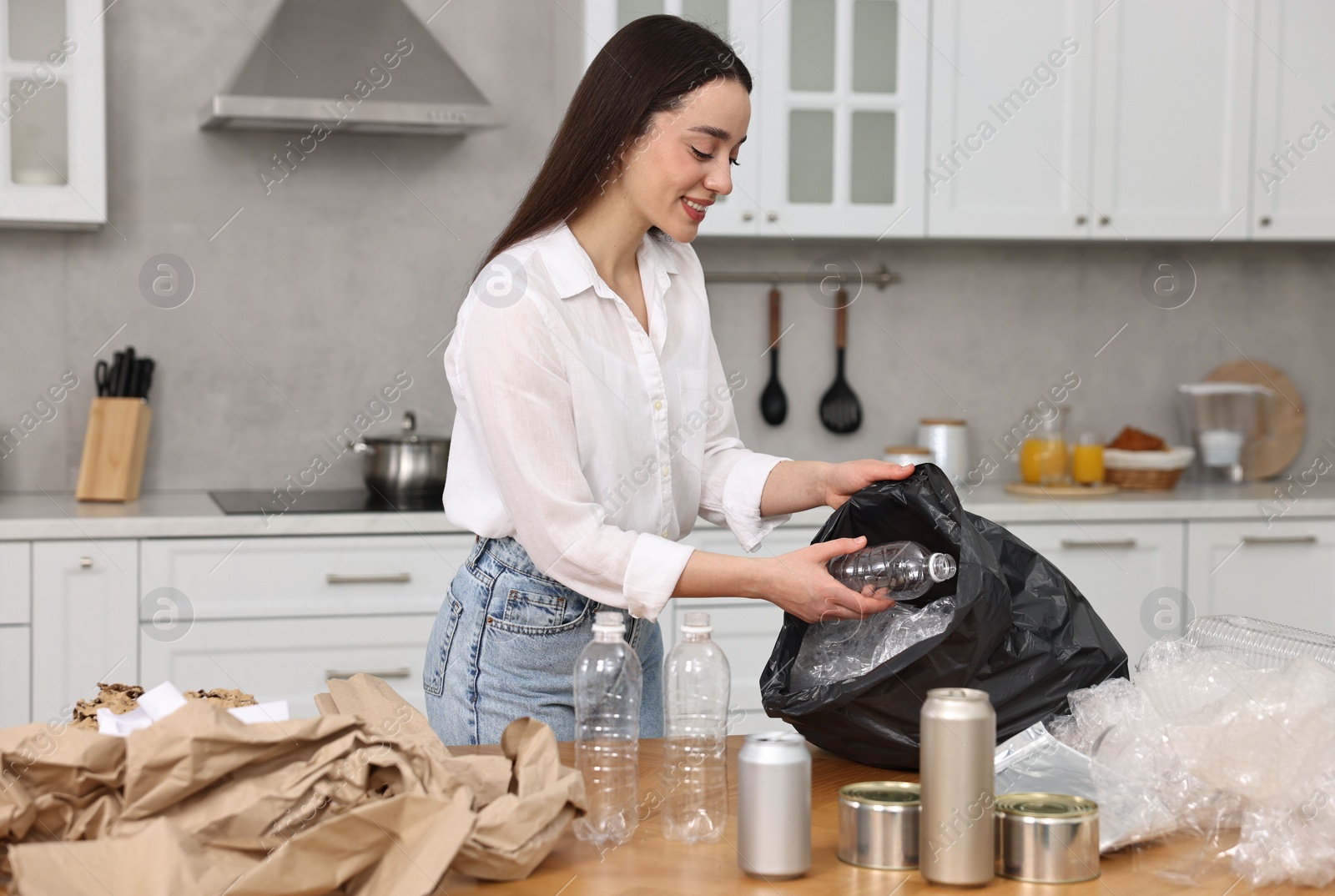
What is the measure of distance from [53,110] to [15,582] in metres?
1.00

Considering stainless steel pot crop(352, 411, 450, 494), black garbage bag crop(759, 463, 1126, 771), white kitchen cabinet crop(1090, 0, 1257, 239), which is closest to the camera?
black garbage bag crop(759, 463, 1126, 771)

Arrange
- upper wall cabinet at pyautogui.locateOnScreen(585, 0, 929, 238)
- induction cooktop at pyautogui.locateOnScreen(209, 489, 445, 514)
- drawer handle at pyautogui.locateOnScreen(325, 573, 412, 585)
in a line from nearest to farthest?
1. drawer handle at pyautogui.locateOnScreen(325, 573, 412, 585)
2. induction cooktop at pyautogui.locateOnScreen(209, 489, 445, 514)
3. upper wall cabinet at pyautogui.locateOnScreen(585, 0, 929, 238)

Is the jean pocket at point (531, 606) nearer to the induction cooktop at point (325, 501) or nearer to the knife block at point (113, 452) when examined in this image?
the induction cooktop at point (325, 501)

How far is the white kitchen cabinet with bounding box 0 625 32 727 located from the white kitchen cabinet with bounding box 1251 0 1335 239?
2.99 metres

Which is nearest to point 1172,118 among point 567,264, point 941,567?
point 567,264

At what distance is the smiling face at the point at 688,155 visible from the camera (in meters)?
1.49

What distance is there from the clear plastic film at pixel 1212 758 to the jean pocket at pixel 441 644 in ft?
2.28

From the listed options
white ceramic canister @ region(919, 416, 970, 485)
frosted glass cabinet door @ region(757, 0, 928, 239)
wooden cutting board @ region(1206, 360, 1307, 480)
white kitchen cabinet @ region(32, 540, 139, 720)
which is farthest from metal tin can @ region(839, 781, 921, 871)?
wooden cutting board @ region(1206, 360, 1307, 480)

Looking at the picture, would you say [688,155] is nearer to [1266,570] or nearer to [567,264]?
[567,264]

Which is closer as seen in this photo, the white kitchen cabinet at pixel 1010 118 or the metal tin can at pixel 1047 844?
the metal tin can at pixel 1047 844

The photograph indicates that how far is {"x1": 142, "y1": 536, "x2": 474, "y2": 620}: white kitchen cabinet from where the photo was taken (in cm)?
264

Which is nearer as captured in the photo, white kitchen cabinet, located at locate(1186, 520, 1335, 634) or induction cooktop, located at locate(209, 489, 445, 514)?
induction cooktop, located at locate(209, 489, 445, 514)

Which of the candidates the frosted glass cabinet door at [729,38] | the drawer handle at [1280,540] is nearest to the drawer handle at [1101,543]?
the drawer handle at [1280,540]

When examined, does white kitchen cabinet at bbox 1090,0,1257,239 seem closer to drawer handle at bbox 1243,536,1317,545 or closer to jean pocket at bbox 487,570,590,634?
drawer handle at bbox 1243,536,1317,545
